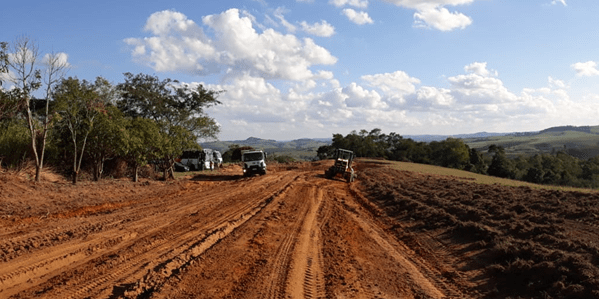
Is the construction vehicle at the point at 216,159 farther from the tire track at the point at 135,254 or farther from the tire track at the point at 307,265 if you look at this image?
the tire track at the point at 307,265

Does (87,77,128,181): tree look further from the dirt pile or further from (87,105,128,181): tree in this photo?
the dirt pile

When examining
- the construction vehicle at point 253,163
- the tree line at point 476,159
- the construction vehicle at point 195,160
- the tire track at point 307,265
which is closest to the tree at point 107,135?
the construction vehicle at point 253,163

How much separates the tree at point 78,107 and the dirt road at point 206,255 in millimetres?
5789

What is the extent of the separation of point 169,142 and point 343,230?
17735mm

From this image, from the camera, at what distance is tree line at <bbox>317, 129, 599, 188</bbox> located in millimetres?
51650

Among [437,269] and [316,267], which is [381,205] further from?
[316,267]

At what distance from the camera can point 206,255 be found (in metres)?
7.91

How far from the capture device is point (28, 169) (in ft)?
64.1

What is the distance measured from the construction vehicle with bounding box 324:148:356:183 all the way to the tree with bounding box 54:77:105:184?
17.4 m

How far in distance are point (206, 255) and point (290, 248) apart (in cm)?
205

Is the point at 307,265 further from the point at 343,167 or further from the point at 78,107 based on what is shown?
the point at 343,167

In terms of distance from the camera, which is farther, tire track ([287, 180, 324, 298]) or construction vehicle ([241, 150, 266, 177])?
construction vehicle ([241, 150, 266, 177])

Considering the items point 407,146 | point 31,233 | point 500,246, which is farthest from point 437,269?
point 407,146

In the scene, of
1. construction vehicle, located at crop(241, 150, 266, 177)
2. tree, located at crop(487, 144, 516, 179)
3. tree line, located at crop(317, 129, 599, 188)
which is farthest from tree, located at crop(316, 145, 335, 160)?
construction vehicle, located at crop(241, 150, 266, 177)
